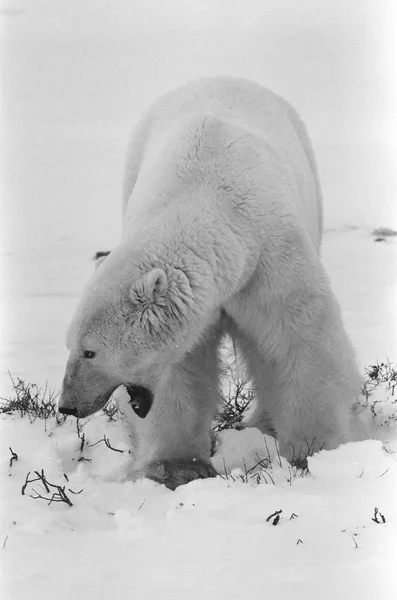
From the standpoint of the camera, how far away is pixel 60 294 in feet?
25.4

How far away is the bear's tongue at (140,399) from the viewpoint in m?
3.95

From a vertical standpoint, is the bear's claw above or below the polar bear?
below

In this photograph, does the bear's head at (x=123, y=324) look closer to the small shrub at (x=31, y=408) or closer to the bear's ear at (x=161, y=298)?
the bear's ear at (x=161, y=298)

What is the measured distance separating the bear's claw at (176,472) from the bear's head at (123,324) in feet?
1.92

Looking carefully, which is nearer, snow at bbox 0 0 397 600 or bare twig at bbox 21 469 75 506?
snow at bbox 0 0 397 600

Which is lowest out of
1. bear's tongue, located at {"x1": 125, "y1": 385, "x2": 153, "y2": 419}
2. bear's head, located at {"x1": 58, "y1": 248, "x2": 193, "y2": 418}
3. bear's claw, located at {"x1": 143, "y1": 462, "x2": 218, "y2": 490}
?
bear's claw, located at {"x1": 143, "y1": 462, "x2": 218, "y2": 490}

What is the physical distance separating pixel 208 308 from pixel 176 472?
920 mm

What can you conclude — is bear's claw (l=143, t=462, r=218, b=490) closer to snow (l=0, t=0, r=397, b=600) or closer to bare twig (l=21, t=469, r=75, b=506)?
snow (l=0, t=0, r=397, b=600)

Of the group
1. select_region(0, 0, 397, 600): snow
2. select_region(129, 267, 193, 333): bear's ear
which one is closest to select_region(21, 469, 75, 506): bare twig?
select_region(0, 0, 397, 600): snow

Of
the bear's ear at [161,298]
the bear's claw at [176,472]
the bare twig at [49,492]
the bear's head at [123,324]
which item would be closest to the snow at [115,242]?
the bare twig at [49,492]

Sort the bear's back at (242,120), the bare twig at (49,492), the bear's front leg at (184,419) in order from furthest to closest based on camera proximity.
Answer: the bear's back at (242,120) → the bear's front leg at (184,419) → the bare twig at (49,492)

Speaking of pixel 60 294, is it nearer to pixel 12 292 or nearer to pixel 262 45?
pixel 12 292

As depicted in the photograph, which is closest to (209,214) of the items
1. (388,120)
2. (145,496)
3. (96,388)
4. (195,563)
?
(96,388)

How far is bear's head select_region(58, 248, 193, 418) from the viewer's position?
350 cm
